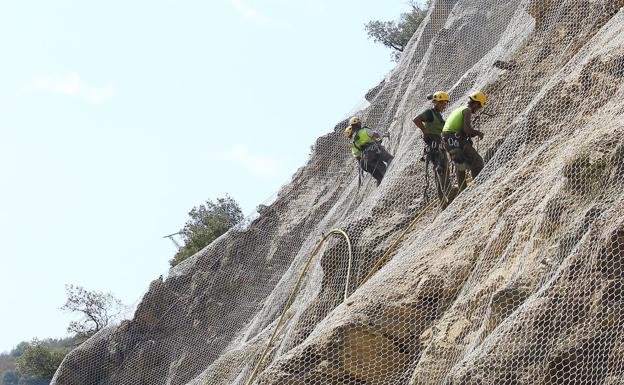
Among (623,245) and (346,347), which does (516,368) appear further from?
(346,347)

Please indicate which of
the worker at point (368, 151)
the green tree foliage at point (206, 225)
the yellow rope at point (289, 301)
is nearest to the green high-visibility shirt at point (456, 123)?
the yellow rope at point (289, 301)

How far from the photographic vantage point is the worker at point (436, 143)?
594 inches

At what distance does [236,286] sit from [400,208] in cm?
539

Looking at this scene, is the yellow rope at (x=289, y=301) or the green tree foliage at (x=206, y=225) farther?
the green tree foliage at (x=206, y=225)

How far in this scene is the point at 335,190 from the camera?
851 inches

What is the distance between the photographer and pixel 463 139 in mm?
14492

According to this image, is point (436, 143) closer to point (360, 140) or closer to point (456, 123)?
point (456, 123)

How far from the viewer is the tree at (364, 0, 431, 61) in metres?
33.5

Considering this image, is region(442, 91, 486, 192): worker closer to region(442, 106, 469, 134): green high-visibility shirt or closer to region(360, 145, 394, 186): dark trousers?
region(442, 106, 469, 134): green high-visibility shirt

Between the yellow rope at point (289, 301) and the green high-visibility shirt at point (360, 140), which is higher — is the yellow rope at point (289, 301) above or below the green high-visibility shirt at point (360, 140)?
below

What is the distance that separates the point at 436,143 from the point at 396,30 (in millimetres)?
19365

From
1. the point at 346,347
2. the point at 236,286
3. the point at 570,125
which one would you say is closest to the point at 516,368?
the point at 346,347

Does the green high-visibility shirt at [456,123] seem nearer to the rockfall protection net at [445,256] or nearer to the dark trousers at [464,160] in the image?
the dark trousers at [464,160]

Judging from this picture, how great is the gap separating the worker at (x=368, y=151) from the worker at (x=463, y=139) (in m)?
3.64
